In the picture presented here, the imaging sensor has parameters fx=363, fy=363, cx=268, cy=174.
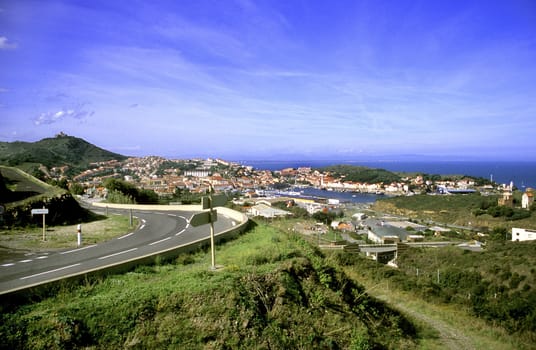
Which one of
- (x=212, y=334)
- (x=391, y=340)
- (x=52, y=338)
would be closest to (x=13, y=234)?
(x=52, y=338)

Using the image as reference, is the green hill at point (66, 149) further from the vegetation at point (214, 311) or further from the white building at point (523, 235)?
the white building at point (523, 235)

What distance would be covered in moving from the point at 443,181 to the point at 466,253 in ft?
421

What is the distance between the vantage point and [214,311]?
579cm

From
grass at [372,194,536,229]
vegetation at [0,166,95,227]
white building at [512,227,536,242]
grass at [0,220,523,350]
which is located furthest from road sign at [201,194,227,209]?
grass at [372,194,536,229]

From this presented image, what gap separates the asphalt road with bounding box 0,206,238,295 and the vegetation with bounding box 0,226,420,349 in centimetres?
85

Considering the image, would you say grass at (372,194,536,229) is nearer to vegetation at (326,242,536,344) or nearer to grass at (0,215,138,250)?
vegetation at (326,242,536,344)

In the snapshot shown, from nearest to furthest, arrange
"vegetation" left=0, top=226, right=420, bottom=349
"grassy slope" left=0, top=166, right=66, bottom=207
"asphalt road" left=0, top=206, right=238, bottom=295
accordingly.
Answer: "vegetation" left=0, top=226, right=420, bottom=349
"asphalt road" left=0, top=206, right=238, bottom=295
"grassy slope" left=0, top=166, right=66, bottom=207

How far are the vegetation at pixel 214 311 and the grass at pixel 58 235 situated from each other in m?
3.88

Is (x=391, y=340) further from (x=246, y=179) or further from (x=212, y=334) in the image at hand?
(x=246, y=179)

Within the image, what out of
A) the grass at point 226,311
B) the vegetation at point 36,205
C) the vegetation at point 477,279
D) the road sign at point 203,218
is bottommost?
the vegetation at point 477,279

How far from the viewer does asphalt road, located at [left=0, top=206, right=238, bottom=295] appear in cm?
647

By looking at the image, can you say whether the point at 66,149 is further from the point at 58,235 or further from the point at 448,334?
the point at 448,334

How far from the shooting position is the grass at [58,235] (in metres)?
9.46

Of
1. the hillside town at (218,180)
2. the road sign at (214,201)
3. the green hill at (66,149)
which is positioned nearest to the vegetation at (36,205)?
the road sign at (214,201)
